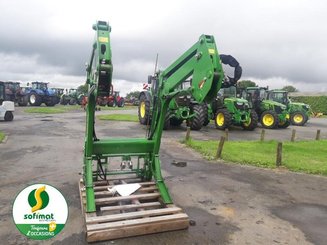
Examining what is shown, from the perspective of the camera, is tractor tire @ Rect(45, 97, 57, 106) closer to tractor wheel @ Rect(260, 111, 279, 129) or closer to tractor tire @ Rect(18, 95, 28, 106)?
tractor tire @ Rect(18, 95, 28, 106)

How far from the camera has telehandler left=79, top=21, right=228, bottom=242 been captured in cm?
423

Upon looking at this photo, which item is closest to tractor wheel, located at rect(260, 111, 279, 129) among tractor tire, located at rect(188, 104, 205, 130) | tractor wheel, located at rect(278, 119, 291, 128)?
tractor wheel, located at rect(278, 119, 291, 128)

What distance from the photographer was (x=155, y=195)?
16.8ft

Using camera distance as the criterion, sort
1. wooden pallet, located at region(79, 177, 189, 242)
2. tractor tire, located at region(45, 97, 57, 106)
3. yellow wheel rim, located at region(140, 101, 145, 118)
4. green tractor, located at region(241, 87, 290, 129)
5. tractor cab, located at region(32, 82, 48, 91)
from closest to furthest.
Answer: wooden pallet, located at region(79, 177, 189, 242) < yellow wheel rim, located at region(140, 101, 145, 118) < green tractor, located at region(241, 87, 290, 129) < tractor cab, located at region(32, 82, 48, 91) < tractor tire, located at region(45, 97, 57, 106)

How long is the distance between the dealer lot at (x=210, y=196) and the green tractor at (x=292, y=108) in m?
14.0

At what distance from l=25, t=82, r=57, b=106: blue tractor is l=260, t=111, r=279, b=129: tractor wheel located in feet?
79.3

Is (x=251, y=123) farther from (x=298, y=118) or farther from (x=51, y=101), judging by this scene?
(x=51, y=101)

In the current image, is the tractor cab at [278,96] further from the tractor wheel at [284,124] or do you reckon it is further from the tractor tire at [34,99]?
the tractor tire at [34,99]

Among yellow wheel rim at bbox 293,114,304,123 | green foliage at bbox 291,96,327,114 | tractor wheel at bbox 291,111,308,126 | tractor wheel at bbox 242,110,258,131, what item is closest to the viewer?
tractor wheel at bbox 242,110,258,131

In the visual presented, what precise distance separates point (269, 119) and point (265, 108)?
0.97 m

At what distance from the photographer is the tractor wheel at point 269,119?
1912 cm

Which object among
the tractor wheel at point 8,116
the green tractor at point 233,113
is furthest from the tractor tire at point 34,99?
the green tractor at point 233,113

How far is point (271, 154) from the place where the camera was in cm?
1055

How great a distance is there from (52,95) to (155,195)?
3294cm
